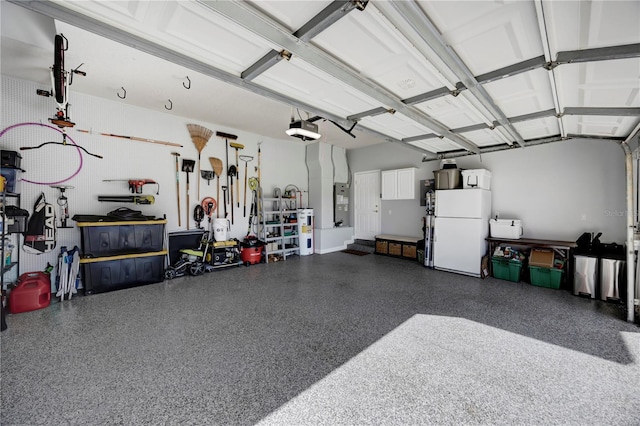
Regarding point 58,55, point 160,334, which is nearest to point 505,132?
point 160,334

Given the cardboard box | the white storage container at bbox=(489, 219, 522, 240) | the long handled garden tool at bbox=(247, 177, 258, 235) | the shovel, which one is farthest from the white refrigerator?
the shovel

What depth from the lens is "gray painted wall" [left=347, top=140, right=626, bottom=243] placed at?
445 centimetres

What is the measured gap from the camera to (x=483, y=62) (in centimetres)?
223

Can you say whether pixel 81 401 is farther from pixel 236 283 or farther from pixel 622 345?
pixel 622 345

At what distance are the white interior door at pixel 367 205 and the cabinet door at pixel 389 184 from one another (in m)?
0.40

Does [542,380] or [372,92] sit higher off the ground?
[372,92]

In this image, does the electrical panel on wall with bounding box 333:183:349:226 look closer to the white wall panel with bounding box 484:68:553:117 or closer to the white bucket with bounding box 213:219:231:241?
the white bucket with bounding box 213:219:231:241

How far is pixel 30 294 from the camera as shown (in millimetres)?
3389

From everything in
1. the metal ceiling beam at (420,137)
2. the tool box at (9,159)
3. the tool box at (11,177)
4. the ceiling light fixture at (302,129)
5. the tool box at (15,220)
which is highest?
the metal ceiling beam at (420,137)

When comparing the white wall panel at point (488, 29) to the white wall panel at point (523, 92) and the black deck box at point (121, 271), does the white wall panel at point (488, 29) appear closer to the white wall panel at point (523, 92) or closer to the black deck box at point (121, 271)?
the white wall panel at point (523, 92)

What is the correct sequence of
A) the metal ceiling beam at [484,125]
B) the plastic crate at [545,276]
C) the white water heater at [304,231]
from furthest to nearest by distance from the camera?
the white water heater at [304,231]
the plastic crate at [545,276]
the metal ceiling beam at [484,125]

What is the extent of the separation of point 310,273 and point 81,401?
3.81m

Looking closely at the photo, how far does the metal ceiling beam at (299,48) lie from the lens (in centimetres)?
163

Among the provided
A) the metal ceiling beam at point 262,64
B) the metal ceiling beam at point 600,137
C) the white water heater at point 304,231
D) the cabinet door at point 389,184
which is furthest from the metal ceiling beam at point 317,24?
the cabinet door at point 389,184
